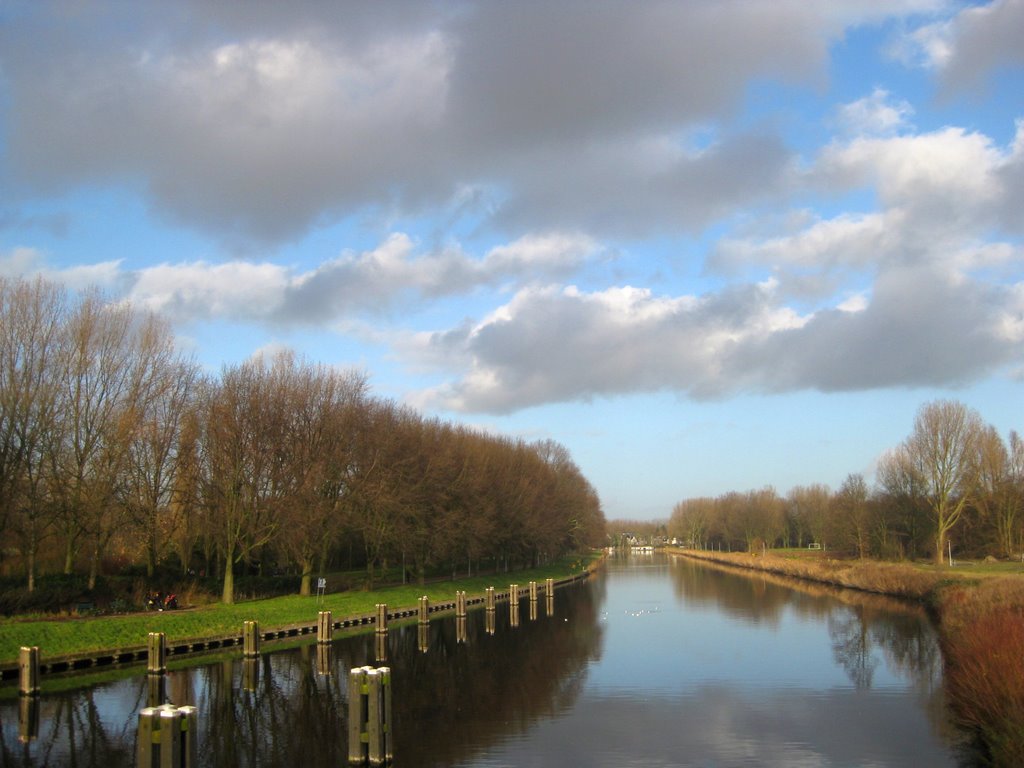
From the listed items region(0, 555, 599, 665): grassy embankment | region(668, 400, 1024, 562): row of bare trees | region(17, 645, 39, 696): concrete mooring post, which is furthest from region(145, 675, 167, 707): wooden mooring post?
region(668, 400, 1024, 562): row of bare trees

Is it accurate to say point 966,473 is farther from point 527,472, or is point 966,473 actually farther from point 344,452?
point 344,452

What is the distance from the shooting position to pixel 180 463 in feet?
140

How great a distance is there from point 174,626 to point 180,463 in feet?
44.8

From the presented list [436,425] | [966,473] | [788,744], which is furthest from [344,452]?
[966,473]

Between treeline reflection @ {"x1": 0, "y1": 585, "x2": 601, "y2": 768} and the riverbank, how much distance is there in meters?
2.76

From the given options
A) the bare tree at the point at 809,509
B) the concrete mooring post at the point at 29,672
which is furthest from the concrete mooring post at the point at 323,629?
the bare tree at the point at 809,509

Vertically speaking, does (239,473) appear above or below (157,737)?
above

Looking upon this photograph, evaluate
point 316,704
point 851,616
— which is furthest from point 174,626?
point 851,616

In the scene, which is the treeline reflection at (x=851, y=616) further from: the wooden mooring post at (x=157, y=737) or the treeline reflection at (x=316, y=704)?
the wooden mooring post at (x=157, y=737)

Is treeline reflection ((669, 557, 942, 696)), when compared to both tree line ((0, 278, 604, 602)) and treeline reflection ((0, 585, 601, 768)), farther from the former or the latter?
tree line ((0, 278, 604, 602))

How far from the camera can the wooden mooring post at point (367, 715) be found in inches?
→ 568

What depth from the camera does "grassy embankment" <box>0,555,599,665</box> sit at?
25.8 m

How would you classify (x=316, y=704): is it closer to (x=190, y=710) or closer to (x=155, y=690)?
(x=155, y=690)

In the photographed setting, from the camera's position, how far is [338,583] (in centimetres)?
5175
